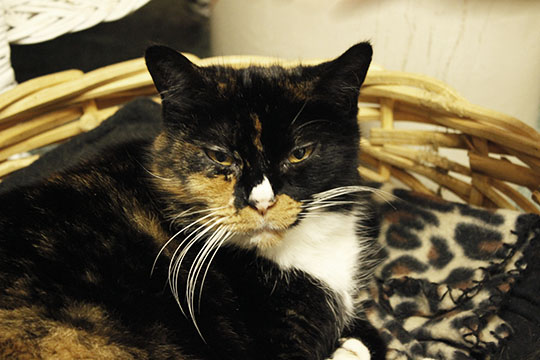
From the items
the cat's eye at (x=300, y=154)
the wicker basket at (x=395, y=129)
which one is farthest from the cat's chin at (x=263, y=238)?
the wicker basket at (x=395, y=129)

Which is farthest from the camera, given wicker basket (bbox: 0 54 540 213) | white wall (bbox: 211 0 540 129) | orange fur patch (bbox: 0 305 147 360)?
white wall (bbox: 211 0 540 129)

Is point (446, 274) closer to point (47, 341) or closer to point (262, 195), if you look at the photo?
point (262, 195)

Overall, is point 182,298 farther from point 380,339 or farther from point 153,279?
point 380,339

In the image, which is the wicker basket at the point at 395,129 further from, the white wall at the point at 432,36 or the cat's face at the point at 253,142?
the cat's face at the point at 253,142

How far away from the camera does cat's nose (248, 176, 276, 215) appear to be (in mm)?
783

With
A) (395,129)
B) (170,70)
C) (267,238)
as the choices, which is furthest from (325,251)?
(395,129)

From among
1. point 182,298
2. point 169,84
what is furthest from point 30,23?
point 182,298

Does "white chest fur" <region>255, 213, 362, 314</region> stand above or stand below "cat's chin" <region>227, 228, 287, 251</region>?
below

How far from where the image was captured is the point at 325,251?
0.99 m

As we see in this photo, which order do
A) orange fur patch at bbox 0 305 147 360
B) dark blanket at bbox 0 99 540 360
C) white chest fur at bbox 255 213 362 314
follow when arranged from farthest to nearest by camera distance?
1. dark blanket at bbox 0 99 540 360
2. white chest fur at bbox 255 213 362 314
3. orange fur patch at bbox 0 305 147 360

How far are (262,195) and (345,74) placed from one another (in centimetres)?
28

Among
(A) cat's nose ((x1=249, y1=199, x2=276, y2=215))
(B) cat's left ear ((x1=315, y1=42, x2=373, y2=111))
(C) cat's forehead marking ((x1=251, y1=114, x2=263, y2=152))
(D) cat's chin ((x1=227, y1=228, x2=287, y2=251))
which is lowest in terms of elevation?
(D) cat's chin ((x1=227, y1=228, x2=287, y2=251))

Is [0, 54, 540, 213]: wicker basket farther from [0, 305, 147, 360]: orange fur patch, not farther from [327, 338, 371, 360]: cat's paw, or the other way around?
[0, 305, 147, 360]: orange fur patch

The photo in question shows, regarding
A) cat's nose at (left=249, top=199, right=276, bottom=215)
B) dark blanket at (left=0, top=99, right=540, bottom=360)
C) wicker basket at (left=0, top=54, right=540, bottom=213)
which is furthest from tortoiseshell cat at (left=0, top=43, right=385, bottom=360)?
wicker basket at (left=0, top=54, right=540, bottom=213)
